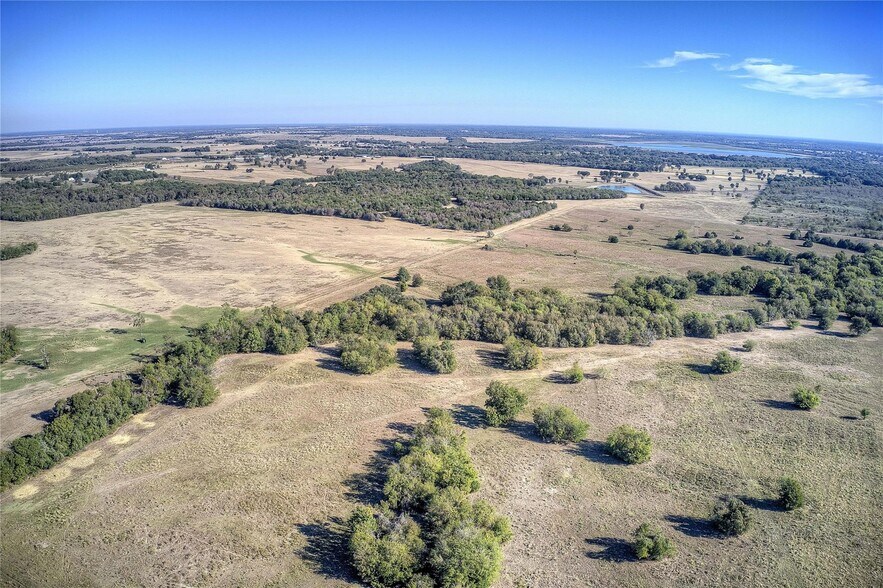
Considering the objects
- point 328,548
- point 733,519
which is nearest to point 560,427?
point 733,519

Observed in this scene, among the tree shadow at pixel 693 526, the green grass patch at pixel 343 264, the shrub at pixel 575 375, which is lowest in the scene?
the tree shadow at pixel 693 526

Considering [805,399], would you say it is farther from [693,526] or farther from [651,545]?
[651,545]

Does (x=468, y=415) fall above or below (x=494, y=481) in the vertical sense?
above

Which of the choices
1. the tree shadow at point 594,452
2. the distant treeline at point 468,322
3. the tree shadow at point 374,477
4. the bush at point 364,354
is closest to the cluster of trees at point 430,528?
the tree shadow at point 374,477

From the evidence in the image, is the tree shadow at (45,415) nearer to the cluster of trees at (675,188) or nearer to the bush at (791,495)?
the bush at (791,495)

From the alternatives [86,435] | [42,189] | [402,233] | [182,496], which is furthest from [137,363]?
[42,189]

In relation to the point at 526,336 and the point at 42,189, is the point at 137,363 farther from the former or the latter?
the point at 42,189
